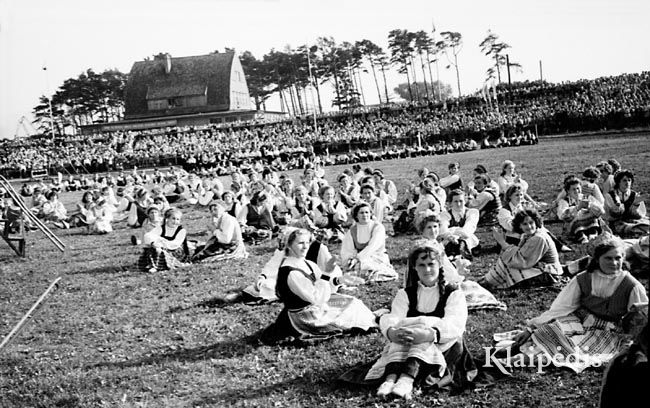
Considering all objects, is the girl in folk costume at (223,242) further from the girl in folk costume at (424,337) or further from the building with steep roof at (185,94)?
the building with steep roof at (185,94)

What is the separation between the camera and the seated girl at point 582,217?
31.2 ft

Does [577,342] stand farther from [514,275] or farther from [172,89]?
[172,89]

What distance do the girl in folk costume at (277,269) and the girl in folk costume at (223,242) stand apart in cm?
294

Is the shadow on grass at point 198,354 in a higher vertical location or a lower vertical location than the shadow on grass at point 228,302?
lower

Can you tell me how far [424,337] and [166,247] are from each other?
23.4ft

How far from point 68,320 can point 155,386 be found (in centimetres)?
317

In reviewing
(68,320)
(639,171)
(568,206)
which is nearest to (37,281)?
(68,320)

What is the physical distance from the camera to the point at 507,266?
752cm

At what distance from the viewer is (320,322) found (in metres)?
6.23

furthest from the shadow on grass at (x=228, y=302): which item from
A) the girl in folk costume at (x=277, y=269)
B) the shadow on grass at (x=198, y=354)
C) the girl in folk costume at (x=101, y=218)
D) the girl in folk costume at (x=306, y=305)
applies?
the girl in folk costume at (x=101, y=218)

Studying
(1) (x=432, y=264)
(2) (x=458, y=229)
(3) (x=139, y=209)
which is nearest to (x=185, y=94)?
(3) (x=139, y=209)

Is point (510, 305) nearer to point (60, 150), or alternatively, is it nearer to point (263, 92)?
point (60, 150)

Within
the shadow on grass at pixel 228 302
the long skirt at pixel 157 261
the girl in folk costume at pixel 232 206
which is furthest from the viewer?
the girl in folk costume at pixel 232 206

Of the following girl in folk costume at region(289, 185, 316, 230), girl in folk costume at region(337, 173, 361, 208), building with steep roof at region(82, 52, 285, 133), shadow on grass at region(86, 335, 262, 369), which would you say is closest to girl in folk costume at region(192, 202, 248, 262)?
girl in folk costume at region(289, 185, 316, 230)
